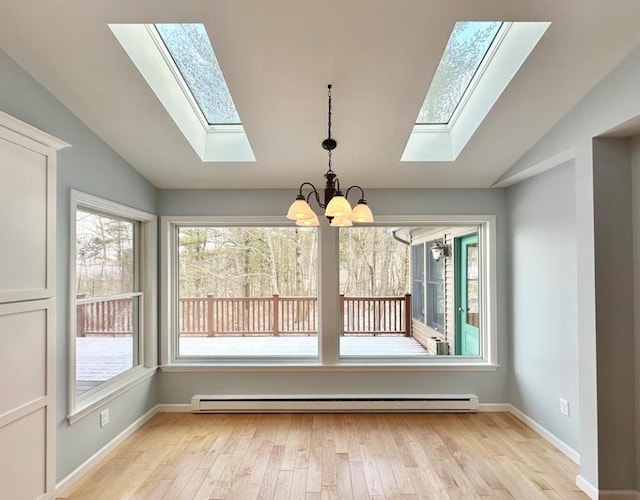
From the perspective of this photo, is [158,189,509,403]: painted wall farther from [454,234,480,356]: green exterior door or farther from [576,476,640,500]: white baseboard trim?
[576,476,640,500]: white baseboard trim

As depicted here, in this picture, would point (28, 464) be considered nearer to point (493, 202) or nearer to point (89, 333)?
point (89, 333)

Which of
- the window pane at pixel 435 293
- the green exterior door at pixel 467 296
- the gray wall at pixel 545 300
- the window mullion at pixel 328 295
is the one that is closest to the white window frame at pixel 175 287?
the window mullion at pixel 328 295

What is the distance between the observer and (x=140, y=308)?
12.6ft

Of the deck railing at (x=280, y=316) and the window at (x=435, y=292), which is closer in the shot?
the deck railing at (x=280, y=316)

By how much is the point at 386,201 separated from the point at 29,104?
3016 mm

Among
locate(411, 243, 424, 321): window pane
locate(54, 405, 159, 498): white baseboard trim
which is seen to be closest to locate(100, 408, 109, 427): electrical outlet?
locate(54, 405, 159, 498): white baseboard trim

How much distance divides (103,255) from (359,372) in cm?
269

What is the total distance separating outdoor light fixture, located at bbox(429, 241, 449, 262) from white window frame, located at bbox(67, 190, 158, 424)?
3.19 metres

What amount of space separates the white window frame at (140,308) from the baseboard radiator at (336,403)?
680 mm

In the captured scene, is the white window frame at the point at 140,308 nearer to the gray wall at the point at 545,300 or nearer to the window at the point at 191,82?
the window at the point at 191,82

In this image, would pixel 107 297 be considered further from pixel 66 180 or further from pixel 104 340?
pixel 66 180

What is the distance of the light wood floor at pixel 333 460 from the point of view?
101 inches

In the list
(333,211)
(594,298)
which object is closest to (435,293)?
(594,298)

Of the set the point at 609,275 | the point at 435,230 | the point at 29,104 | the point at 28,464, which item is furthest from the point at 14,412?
the point at 435,230
